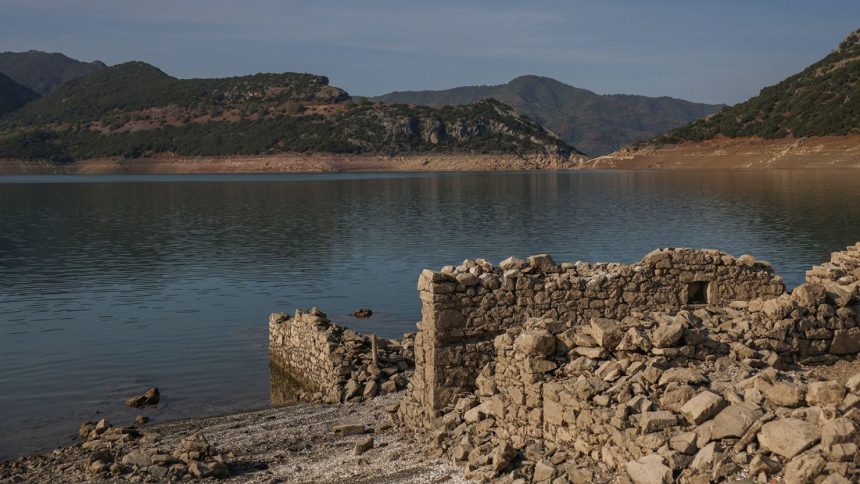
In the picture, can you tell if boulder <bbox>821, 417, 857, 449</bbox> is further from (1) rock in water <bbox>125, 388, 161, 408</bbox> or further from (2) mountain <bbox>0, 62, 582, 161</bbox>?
(2) mountain <bbox>0, 62, 582, 161</bbox>

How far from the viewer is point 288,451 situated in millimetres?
13133

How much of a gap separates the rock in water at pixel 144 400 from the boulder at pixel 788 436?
12899mm

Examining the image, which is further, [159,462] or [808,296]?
[159,462]

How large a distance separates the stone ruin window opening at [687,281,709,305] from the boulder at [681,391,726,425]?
6001mm

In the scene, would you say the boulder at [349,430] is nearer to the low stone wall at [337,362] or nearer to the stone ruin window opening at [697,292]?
the low stone wall at [337,362]

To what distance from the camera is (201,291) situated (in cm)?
3061

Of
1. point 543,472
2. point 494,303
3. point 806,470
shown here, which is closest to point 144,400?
point 494,303

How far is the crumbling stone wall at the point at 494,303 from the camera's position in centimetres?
1263

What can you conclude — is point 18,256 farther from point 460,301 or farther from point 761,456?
point 761,456

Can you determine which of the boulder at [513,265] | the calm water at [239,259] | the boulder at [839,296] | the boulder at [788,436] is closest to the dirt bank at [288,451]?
the calm water at [239,259]

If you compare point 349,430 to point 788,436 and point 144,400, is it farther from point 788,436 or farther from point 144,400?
point 788,436

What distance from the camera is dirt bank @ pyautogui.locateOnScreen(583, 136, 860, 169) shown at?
100m

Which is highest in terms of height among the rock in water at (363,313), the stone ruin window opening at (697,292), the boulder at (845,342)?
the stone ruin window opening at (697,292)

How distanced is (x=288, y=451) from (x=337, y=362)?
3.64m
